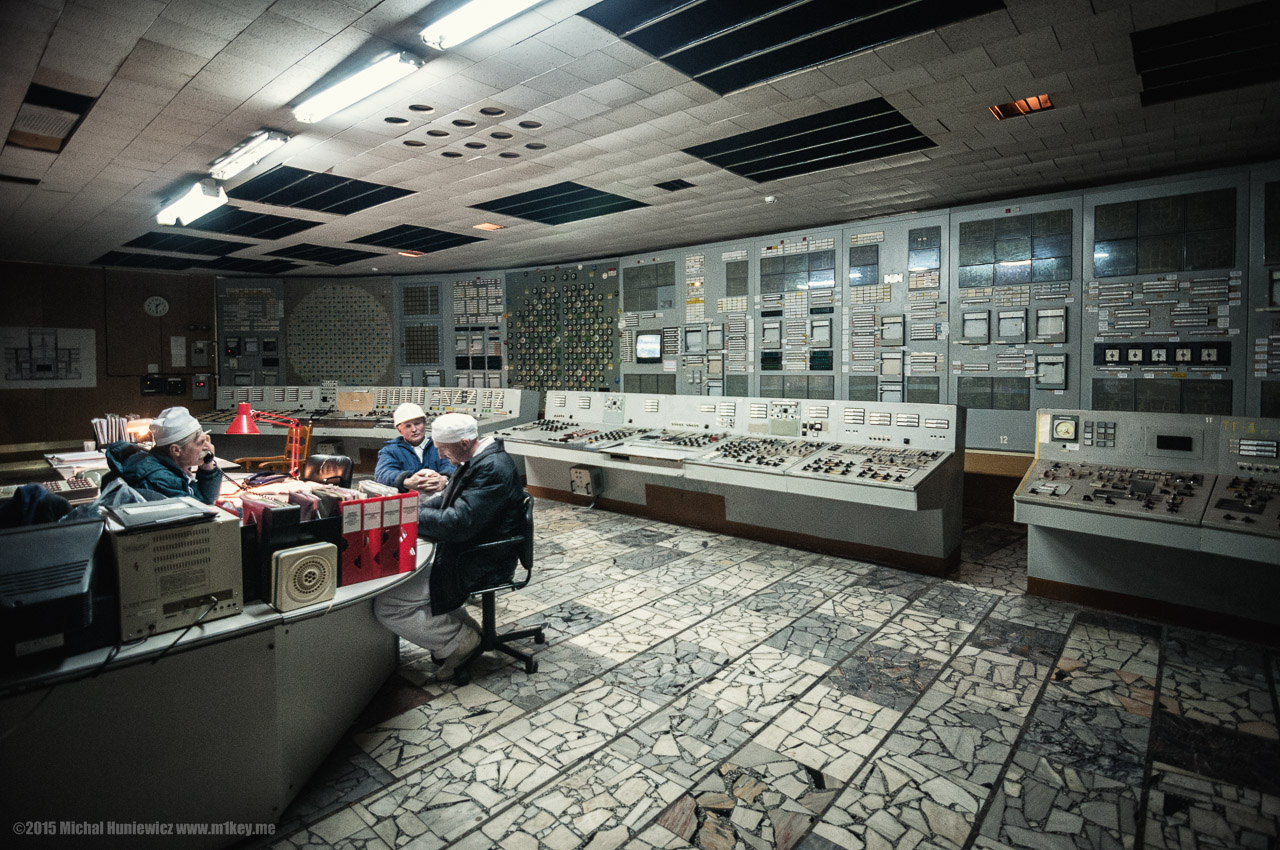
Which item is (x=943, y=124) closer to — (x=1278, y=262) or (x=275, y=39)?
(x=1278, y=262)

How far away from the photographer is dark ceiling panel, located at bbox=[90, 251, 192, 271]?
316 inches

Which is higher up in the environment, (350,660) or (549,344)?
(549,344)

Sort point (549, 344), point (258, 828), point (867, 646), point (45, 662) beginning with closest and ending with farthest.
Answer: point (45, 662) < point (258, 828) < point (867, 646) < point (549, 344)

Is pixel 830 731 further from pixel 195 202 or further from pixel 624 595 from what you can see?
pixel 195 202

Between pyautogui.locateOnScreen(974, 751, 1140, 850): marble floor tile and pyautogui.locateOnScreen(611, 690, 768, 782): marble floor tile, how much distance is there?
0.90 meters

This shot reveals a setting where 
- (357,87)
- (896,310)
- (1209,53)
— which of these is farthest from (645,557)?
(1209,53)

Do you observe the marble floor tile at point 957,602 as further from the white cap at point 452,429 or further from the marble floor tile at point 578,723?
the white cap at point 452,429

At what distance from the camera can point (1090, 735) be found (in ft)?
8.55

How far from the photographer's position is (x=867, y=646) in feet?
11.2

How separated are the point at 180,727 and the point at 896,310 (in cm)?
593

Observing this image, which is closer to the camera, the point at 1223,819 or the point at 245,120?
the point at 1223,819

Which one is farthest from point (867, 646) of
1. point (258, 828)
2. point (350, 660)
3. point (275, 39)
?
point (275, 39)

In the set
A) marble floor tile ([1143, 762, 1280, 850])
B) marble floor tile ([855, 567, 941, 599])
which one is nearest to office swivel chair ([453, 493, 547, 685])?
marble floor tile ([855, 567, 941, 599])

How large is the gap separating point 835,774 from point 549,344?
7.03 meters
